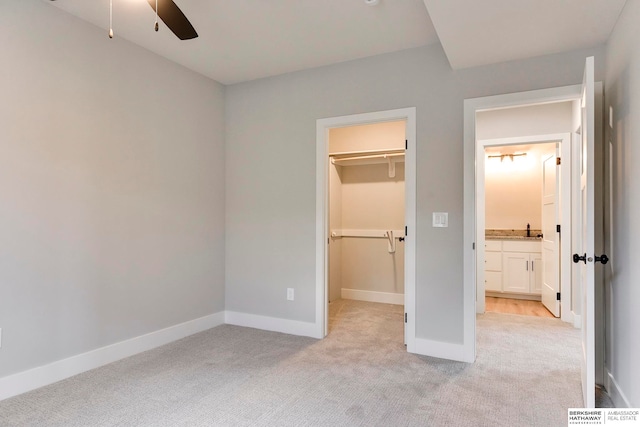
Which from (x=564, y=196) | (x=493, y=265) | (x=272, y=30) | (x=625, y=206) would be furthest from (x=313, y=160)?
(x=493, y=265)

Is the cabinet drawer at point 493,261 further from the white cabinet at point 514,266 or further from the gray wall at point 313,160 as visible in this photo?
the gray wall at point 313,160

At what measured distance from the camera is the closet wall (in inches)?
188

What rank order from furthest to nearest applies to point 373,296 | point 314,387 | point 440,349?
point 373,296 < point 440,349 < point 314,387

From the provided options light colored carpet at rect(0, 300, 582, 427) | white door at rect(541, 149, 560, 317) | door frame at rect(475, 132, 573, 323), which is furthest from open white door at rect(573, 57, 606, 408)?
white door at rect(541, 149, 560, 317)

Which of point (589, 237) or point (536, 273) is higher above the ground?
point (589, 237)

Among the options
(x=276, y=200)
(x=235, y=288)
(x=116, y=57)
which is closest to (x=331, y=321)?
(x=235, y=288)

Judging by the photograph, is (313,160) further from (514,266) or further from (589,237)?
(514,266)

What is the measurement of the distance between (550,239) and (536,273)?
886 mm

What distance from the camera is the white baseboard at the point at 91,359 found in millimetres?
2275

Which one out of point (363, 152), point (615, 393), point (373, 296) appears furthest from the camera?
point (373, 296)

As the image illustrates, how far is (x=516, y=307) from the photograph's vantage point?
187 inches

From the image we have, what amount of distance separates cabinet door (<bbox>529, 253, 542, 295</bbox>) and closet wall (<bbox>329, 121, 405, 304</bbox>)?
6.31ft

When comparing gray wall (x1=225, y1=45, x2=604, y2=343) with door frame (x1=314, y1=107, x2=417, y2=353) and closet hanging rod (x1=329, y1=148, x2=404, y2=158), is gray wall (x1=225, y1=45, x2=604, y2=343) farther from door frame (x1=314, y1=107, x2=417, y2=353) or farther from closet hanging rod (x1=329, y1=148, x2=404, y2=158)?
closet hanging rod (x1=329, y1=148, x2=404, y2=158)

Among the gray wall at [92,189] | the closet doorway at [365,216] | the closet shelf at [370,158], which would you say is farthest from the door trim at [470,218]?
the gray wall at [92,189]
